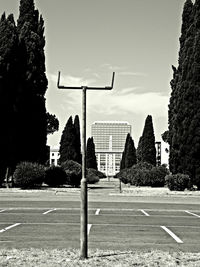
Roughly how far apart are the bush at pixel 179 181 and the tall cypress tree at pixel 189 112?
0.86m

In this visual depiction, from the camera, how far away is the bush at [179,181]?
1378 inches

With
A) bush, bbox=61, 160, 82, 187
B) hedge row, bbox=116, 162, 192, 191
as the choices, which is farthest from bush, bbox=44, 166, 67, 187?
hedge row, bbox=116, 162, 192, 191

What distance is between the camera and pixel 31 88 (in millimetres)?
41469

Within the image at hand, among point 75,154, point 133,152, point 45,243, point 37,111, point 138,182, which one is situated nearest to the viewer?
point 45,243

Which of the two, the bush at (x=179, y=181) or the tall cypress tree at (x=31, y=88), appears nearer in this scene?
the bush at (x=179, y=181)

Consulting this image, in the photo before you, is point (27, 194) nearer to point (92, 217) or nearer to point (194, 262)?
point (92, 217)

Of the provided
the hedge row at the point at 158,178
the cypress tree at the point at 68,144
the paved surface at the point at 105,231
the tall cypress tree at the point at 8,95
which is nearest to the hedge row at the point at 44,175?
the tall cypress tree at the point at 8,95

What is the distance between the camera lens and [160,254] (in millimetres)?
8727

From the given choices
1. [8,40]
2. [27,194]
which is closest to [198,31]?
[8,40]

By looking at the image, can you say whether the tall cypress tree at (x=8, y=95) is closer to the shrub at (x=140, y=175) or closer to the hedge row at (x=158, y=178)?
the hedge row at (x=158, y=178)

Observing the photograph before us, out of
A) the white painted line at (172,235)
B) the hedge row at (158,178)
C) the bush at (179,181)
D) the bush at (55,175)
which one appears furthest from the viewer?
the bush at (55,175)

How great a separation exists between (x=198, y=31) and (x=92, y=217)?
78.4 feet

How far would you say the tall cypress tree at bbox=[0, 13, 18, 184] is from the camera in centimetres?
3747

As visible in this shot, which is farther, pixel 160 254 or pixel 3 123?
pixel 3 123
